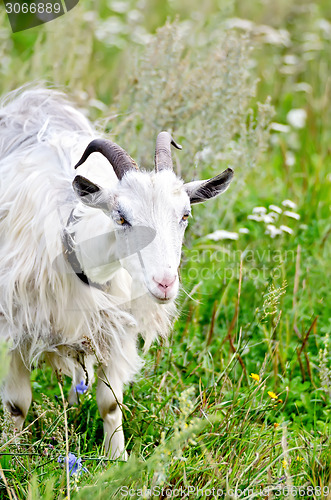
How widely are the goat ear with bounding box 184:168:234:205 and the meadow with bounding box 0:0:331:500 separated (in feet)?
1.74

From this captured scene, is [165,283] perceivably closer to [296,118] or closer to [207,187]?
[207,187]

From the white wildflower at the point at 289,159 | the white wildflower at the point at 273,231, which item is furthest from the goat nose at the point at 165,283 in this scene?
the white wildflower at the point at 289,159

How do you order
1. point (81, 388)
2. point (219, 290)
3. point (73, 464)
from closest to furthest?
point (73, 464)
point (81, 388)
point (219, 290)

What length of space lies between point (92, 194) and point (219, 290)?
1.75 m

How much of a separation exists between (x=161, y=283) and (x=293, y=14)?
628 cm

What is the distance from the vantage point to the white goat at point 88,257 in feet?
7.91

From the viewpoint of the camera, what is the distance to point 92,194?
2.49 meters

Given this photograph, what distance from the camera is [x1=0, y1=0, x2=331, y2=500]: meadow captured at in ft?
8.12

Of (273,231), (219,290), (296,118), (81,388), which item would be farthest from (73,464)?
(296,118)

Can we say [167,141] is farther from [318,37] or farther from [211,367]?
[318,37]

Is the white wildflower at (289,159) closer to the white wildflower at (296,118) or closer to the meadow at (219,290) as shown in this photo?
the meadow at (219,290)

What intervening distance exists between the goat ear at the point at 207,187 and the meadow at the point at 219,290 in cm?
53

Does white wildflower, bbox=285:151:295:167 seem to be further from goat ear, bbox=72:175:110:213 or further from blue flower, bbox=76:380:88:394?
goat ear, bbox=72:175:110:213

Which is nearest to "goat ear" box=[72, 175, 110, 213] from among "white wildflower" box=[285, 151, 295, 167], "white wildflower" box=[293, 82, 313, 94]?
"white wildflower" box=[285, 151, 295, 167]
